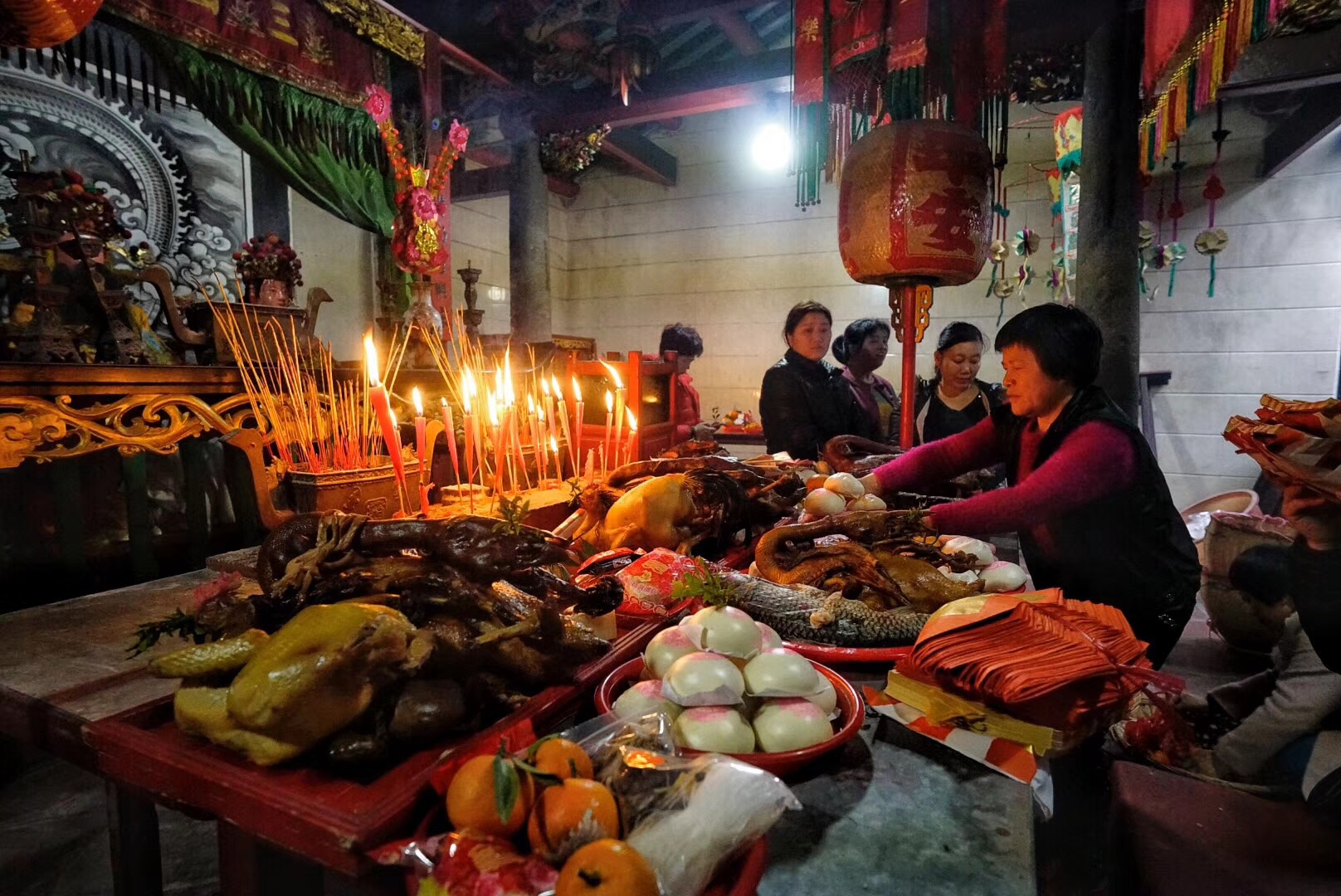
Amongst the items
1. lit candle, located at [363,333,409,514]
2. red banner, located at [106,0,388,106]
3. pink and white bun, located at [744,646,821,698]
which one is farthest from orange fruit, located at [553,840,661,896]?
red banner, located at [106,0,388,106]

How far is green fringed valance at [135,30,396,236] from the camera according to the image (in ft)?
11.3

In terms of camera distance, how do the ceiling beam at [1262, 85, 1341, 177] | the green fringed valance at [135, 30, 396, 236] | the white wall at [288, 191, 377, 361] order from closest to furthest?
the green fringed valance at [135, 30, 396, 236], the ceiling beam at [1262, 85, 1341, 177], the white wall at [288, 191, 377, 361]

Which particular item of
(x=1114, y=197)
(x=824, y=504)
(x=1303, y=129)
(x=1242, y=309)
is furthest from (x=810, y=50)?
(x=1242, y=309)

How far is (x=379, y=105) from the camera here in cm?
393

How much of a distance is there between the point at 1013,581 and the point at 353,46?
4535 mm

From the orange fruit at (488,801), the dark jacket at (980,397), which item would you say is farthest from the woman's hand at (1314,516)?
the dark jacket at (980,397)

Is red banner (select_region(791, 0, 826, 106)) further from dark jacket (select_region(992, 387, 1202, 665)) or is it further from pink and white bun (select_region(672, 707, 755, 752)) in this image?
pink and white bun (select_region(672, 707, 755, 752))

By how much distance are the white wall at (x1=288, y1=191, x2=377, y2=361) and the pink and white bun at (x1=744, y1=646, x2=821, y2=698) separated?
6.61 metres

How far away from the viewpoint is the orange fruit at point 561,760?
2.77 feet

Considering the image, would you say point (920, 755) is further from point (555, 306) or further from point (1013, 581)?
point (555, 306)

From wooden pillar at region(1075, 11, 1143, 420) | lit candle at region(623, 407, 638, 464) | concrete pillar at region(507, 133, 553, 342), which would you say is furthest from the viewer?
concrete pillar at region(507, 133, 553, 342)

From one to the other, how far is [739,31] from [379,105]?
11.2 ft

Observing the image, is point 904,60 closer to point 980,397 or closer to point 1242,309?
point 980,397

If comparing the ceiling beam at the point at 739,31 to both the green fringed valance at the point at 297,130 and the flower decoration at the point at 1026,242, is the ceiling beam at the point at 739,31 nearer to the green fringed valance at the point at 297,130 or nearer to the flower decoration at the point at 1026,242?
the green fringed valance at the point at 297,130
